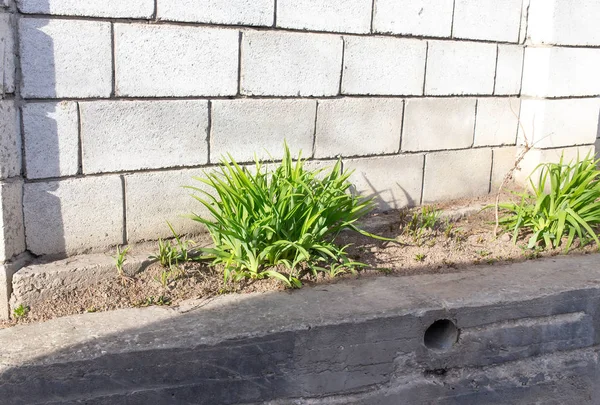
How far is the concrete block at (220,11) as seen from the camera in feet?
11.6

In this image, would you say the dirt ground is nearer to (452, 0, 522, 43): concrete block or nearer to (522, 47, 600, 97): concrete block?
(522, 47, 600, 97): concrete block

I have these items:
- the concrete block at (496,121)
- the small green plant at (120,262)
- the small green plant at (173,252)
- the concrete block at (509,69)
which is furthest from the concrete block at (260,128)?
the concrete block at (509,69)

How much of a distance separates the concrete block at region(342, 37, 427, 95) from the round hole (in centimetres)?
162

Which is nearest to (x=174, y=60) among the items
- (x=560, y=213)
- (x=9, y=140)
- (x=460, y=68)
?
(x=9, y=140)

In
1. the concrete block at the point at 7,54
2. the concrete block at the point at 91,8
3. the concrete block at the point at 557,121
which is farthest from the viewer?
the concrete block at the point at 557,121

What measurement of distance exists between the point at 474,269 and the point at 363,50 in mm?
1546

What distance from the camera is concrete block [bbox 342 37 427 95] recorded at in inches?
167

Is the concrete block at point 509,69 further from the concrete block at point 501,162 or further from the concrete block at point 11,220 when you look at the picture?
the concrete block at point 11,220

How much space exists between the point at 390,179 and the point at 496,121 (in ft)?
3.52

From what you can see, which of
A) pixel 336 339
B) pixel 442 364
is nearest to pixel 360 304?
pixel 336 339

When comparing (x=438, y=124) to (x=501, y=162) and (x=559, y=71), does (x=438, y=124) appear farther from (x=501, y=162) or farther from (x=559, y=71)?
(x=559, y=71)

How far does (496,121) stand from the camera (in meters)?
5.02

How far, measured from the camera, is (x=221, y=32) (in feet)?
12.2

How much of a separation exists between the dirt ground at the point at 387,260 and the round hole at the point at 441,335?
16.9 inches
